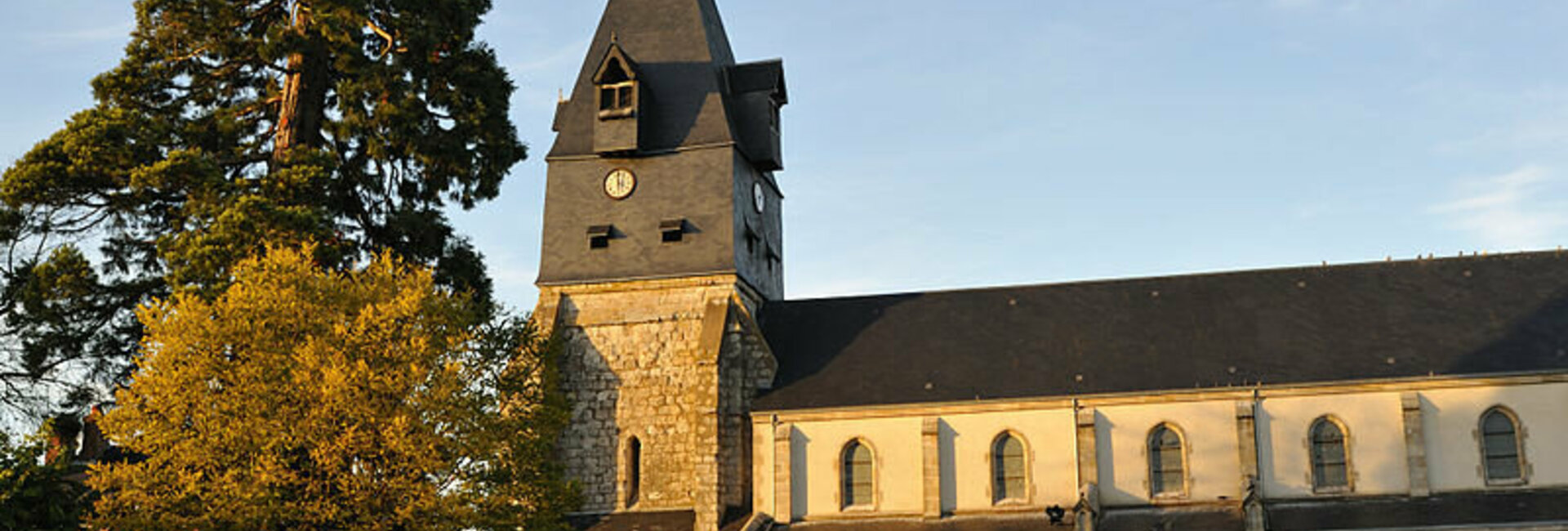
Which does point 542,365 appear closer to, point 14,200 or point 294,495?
point 294,495

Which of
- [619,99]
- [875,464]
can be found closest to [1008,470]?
[875,464]

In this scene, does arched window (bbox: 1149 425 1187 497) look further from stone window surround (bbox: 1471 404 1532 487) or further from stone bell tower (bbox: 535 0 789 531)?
stone bell tower (bbox: 535 0 789 531)

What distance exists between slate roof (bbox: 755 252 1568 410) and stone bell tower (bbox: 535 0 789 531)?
1.85 metres

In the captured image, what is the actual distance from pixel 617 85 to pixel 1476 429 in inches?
890

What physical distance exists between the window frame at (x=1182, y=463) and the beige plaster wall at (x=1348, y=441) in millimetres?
1640

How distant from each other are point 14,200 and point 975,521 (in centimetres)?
2364

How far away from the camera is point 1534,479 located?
3500 cm

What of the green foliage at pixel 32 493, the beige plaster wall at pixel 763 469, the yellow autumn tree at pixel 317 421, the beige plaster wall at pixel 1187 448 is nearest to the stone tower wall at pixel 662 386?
the beige plaster wall at pixel 763 469

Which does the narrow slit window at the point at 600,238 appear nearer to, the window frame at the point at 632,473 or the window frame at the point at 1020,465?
the window frame at the point at 632,473

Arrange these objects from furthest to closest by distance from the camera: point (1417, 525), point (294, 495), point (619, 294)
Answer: point (619, 294) → point (1417, 525) → point (294, 495)

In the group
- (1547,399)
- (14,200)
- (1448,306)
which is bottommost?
(1547,399)

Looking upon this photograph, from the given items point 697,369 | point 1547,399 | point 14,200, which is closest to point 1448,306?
point 1547,399

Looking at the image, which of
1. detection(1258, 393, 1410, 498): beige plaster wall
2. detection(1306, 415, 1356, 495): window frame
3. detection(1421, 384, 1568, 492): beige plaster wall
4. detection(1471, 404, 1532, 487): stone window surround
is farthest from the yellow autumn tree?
detection(1471, 404, 1532, 487): stone window surround

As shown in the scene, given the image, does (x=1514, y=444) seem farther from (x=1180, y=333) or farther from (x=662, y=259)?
(x=662, y=259)
